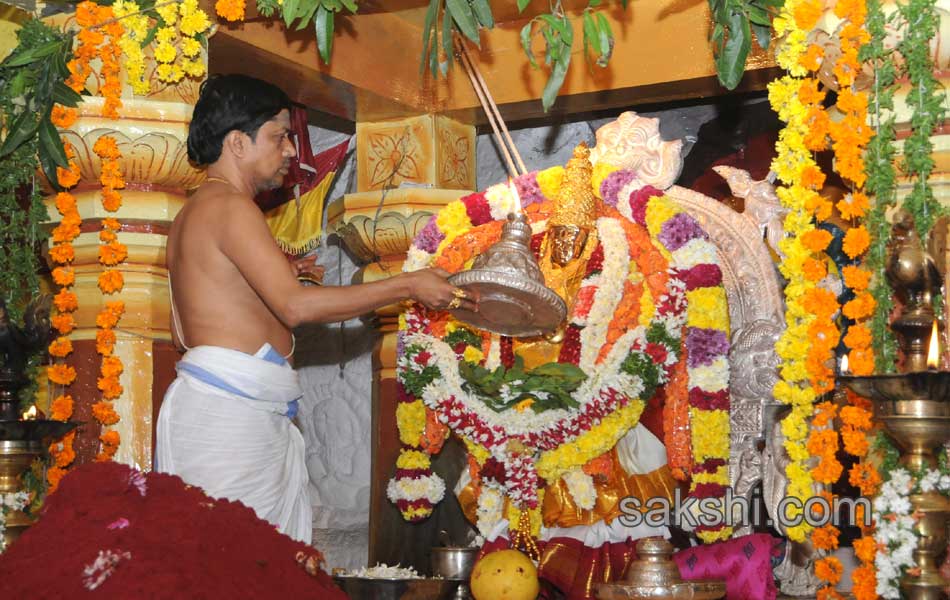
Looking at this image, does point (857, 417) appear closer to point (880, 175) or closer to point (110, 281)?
point (880, 175)

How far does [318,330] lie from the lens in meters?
8.01

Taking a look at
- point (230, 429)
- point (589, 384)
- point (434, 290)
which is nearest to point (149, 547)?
point (230, 429)

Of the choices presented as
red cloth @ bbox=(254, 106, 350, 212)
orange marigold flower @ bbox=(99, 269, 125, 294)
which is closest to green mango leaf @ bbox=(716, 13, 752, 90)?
orange marigold flower @ bbox=(99, 269, 125, 294)

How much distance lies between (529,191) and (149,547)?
3.57 m

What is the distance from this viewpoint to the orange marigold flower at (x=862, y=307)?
3971mm

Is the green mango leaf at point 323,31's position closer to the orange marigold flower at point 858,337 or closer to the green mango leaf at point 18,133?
the green mango leaf at point 18,133

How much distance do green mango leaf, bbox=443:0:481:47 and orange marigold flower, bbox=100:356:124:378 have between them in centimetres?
194

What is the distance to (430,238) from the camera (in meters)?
5.67

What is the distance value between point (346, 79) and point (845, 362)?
9.91 feet

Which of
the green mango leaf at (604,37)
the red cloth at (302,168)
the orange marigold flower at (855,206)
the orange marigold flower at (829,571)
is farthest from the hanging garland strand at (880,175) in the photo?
the red cloth at (302,168)

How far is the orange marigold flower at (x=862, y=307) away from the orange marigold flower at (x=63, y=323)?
3037mm

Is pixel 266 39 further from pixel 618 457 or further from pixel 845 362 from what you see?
pixel 845 362

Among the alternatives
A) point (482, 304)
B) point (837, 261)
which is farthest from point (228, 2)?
point (837, 261)

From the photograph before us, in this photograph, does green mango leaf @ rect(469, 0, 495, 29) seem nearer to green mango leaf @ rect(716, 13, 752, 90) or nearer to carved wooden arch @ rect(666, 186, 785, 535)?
green mango leaf @ rect(716, 13, 752, 90)
